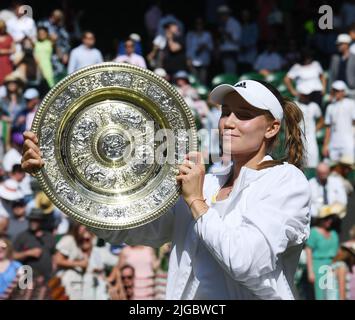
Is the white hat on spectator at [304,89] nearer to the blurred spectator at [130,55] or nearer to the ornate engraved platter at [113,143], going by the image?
the blurred spectator at [130,55]

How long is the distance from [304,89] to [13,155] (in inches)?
133

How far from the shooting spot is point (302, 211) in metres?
4.45

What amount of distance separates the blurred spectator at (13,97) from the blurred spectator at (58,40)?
532 millimetres

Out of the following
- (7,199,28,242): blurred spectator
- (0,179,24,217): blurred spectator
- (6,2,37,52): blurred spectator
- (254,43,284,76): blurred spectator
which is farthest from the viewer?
(254,43,284,76): blurred spectator

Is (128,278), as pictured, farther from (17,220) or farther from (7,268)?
(17,220)

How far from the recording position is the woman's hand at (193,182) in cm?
445

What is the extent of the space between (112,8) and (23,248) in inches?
245

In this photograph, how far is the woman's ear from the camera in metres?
4.62

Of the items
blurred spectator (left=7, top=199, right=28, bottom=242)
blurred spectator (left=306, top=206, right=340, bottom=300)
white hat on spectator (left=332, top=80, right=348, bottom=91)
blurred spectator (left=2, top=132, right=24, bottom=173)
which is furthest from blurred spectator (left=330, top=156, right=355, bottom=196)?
blurred spectator (left=2, top=132, right=24, bottom=173)

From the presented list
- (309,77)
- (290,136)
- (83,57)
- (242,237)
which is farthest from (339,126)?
(242,237)

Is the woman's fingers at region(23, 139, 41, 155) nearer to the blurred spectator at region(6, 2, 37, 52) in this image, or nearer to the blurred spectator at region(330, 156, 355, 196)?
the blurred spectator at region(330, 156, 355, 196)

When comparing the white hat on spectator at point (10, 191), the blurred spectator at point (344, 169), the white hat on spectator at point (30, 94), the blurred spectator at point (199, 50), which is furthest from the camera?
the blurred spectator at point (199, 50)

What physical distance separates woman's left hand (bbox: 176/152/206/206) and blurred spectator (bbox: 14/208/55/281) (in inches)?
217

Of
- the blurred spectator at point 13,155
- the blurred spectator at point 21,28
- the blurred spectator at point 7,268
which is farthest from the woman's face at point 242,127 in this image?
the blurred spectator at point 21,28
